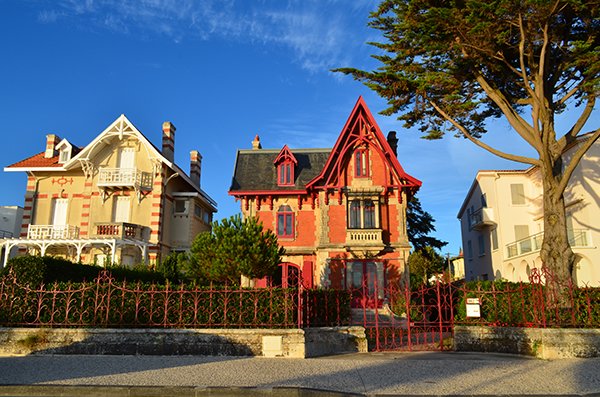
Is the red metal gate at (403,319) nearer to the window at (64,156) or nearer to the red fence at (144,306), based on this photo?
the red fence at (144,306)

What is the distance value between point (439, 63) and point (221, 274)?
36.0 feet

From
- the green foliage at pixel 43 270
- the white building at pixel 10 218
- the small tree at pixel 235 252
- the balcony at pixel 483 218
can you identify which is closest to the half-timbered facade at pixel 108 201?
→ the green foliage at pixel 43 270

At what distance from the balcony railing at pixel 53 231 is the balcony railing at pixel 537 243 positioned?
27.3m

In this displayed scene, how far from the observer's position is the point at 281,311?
11188 millimetres

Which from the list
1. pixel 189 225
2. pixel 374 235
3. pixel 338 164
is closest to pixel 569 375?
pixel 374 235

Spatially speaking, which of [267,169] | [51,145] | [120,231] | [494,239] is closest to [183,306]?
[120,231]

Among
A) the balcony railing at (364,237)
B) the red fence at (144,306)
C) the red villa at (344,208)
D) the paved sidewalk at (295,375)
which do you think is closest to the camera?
the paved sidewalk at (295,375)

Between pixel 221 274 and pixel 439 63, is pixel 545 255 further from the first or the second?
pixel 221 274

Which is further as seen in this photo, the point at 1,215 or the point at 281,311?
the point at 1,215

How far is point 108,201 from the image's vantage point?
2555cm

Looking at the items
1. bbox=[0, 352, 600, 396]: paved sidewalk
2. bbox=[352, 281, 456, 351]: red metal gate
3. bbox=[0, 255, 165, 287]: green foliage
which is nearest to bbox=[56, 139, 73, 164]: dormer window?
bbox=[0, 255, 165, 287]: green foliage

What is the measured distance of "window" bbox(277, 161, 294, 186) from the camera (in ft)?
80.9

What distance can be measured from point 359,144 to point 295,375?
698 inches

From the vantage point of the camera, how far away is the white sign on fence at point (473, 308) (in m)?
11.5
